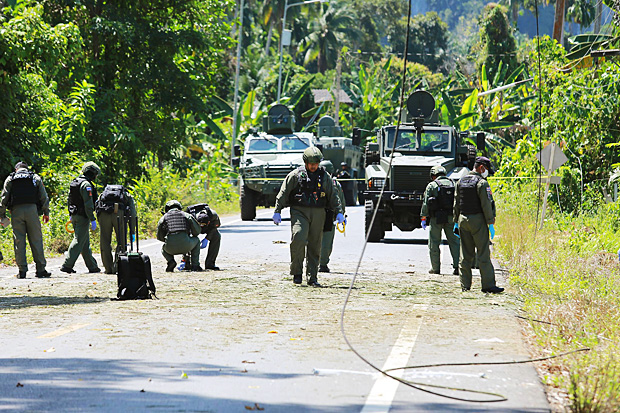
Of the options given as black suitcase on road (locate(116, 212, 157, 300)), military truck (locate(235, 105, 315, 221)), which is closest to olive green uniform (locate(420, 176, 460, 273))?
black suitcase on road (locate(116, 212, 157, 300))

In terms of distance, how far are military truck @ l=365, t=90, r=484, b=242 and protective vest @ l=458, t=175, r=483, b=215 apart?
286 inches

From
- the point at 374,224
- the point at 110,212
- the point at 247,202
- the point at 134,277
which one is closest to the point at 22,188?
the point at 110,212

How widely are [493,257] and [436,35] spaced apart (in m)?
72.1

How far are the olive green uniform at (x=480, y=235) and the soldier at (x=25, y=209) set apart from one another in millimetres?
5913

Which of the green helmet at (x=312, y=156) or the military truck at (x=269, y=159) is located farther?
the military truck at (x=269, y=159)

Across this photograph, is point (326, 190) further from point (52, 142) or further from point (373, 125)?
point (373, 125)

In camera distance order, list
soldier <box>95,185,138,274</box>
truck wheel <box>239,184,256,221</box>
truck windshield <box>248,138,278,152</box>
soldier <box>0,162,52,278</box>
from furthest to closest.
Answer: truck windshield <box>248,138,278,152</box>
truck wheel <box>239,184,256,221</box>
soldier <box>95,185,138,274</box>
soldier <box>0,162,52,278</box>

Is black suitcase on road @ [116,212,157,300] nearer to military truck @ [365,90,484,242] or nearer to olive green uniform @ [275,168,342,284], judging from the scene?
olive green uniform @ [275,168,342,284]

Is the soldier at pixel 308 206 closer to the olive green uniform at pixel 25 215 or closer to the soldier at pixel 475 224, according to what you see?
the soldier at pixel 475 224

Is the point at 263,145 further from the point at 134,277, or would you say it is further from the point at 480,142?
the point at 134,277

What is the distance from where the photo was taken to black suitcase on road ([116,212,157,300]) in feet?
37.0

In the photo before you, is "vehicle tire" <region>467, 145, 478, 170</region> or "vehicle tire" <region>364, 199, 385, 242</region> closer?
"vehicle tire" <region>364, 199, 385, 242</region>

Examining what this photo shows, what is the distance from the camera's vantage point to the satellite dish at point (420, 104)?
21.8 m

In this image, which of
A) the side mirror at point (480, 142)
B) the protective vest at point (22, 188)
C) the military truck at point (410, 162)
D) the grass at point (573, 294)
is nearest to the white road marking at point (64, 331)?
the grass at point (573, 294)
